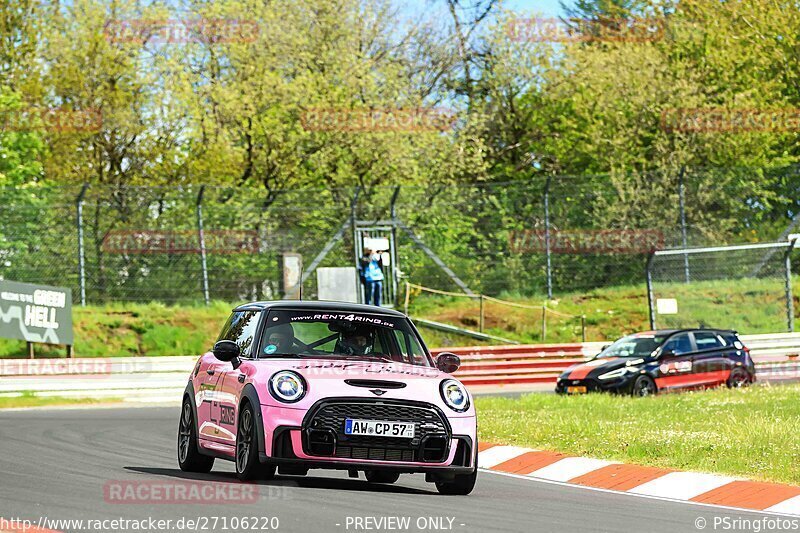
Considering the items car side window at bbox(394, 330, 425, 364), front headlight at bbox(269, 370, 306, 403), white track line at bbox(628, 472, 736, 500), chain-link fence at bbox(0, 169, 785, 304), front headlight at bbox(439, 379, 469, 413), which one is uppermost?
chain-link fence at bbox(0, 169, 785, 304)

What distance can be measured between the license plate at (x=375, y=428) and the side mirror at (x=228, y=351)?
1457mm

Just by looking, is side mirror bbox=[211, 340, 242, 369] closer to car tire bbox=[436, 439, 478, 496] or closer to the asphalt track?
the asphalt track

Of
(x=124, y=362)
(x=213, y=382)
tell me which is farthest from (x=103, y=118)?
(x=213, y=382)

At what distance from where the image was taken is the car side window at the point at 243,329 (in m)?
11.7

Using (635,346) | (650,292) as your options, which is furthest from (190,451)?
(650,292)

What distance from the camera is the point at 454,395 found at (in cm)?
1086

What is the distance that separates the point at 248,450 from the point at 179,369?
1725cm

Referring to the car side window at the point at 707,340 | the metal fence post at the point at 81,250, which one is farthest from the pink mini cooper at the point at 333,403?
the metal fence post at the point at 81,250

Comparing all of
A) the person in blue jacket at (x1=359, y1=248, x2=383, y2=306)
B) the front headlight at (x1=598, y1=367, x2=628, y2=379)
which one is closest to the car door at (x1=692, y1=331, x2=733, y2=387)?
the front headlight at (x1=598, y1=367, x2=628, y2=379)

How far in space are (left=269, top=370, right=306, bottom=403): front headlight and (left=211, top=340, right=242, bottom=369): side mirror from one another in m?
0.94

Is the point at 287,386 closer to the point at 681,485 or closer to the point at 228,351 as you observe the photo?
the point at 228,351

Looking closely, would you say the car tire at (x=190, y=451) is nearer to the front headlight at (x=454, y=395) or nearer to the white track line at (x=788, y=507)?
the front headlight at (x=454, y=395)

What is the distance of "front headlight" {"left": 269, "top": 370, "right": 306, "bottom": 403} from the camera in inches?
411

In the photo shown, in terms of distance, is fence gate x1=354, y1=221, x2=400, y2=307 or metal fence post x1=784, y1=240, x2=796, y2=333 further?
fence gate x1=354, y1=221, x2=400, y2=307
